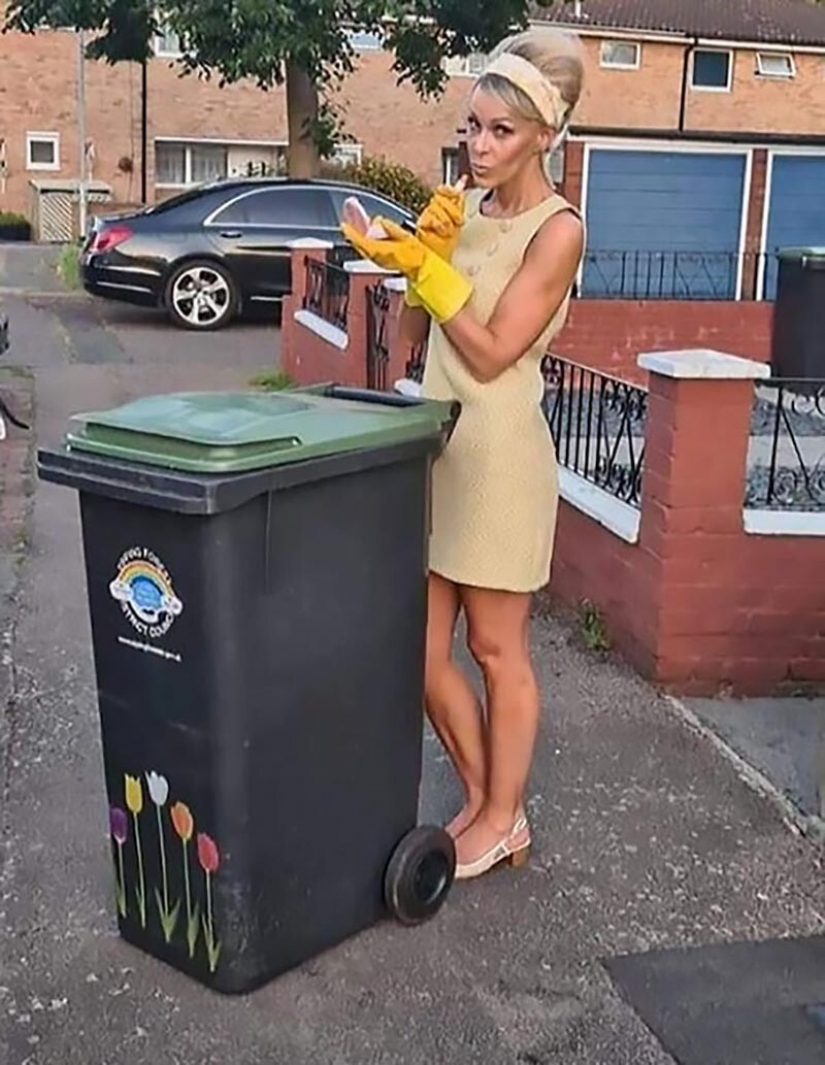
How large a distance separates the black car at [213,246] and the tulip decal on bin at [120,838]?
1086cm

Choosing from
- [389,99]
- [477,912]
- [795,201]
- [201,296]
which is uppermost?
[389,99]

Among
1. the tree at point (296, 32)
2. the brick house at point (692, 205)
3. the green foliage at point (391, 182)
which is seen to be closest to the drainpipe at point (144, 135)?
the tree at point (296, 32)

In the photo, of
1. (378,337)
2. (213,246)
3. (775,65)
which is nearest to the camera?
(378,337)

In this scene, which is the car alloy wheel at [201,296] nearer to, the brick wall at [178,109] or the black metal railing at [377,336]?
the black metal railing at [377,336]

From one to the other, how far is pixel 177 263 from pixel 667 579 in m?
9.89

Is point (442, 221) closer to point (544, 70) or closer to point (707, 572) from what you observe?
point (544, 70)

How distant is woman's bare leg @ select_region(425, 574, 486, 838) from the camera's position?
3.34 m

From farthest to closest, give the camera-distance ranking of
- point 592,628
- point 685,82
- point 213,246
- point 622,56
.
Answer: point 685,82, point 622,56, point 213,246, point 592,628

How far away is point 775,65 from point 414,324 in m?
32.9

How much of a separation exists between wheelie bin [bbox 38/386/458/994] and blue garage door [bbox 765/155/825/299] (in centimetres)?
966

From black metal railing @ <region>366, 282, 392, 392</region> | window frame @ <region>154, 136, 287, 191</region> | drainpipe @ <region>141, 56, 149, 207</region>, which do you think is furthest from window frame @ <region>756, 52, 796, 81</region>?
black metal railing @ <region>366, 282, 392, 392</region>

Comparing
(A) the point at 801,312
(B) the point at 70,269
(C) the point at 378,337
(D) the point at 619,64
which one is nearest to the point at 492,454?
(C) the point at 378,337

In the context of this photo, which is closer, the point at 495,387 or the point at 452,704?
the point at 495,387

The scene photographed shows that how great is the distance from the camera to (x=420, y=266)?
9.46 feet
